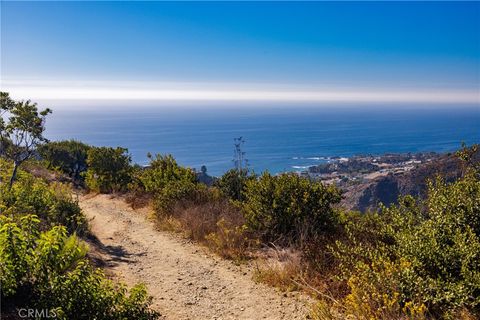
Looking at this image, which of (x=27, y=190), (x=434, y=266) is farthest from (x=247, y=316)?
(x=27, y=190)

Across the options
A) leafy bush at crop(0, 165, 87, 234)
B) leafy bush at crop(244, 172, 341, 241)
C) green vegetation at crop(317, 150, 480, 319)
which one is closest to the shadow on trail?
leafy bush at crop(0, 165, 87, 234)

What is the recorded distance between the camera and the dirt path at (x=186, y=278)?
5.93 metres

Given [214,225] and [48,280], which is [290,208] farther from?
[48,280]

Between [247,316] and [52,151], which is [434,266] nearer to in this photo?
[247,316]

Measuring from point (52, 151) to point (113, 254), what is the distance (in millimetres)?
21800

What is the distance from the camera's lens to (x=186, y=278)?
7.48m

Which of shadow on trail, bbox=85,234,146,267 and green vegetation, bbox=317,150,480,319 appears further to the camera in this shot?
shadow on trail, bbox=85,234,146,267

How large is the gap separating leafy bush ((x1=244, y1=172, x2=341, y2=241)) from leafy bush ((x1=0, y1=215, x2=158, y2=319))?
4950mm

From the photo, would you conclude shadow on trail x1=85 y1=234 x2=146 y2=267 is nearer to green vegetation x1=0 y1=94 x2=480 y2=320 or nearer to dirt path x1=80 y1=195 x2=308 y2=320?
dirt path x1=80 y1=195 x2=308 y2=320

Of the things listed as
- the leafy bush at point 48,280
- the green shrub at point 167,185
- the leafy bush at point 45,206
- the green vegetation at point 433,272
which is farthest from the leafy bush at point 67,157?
the green vegetation at point 433,272

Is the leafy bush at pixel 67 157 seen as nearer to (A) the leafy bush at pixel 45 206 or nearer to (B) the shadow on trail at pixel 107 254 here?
(A) the leafy bush at pixel 45 206

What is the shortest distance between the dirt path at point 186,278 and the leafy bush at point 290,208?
140cm

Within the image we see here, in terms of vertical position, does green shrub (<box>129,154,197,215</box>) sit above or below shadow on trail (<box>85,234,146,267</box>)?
above

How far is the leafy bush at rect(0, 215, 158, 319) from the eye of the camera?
3.71m
